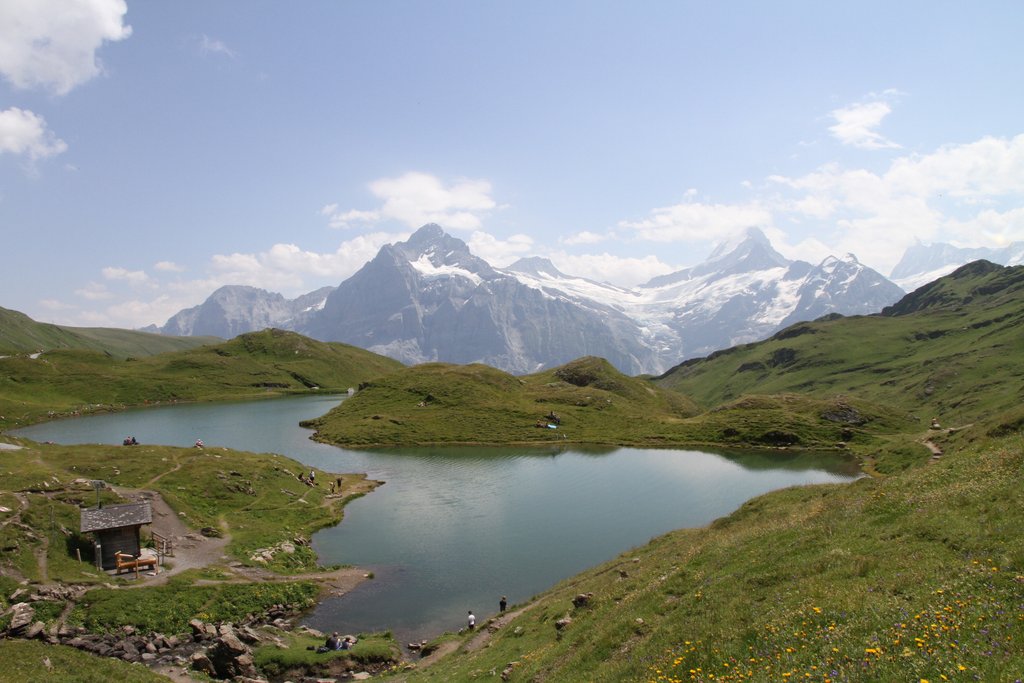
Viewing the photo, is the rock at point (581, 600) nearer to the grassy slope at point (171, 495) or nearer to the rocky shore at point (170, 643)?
the rocky shore at point (170, 643)

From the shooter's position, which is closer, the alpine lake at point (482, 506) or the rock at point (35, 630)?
the rock at point (35, 630)

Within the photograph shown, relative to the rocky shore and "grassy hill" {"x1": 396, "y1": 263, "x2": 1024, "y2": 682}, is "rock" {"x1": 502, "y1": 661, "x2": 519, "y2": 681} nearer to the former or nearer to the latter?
"grassy hill" {"x1": 396, "y1": 263, "x2": 1024, "y2": 682}

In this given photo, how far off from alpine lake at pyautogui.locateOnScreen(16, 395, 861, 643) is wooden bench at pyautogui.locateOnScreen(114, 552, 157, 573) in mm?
14951

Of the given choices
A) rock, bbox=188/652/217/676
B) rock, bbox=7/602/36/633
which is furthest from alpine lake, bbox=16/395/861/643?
rock, bbox=7/602/36/633

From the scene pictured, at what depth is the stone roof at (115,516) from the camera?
49.8 metres

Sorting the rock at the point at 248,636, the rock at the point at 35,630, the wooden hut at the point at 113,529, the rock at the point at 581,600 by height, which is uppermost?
the wooden hut at the point at 113,529

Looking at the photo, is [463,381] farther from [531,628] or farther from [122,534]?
[531,628]

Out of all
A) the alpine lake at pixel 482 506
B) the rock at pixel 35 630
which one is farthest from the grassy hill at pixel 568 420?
the rock at pixel 35 630

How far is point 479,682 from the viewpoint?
31359mm

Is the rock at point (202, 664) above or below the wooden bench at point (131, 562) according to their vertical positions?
below

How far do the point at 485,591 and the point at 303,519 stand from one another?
32306mm

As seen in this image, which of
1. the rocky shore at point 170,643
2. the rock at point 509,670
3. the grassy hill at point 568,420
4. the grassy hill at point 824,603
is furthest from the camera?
the grassy hill at point 568,420

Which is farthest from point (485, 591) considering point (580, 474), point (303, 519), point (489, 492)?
point (580, 474)

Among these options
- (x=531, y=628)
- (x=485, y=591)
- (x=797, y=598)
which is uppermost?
(x=797, y=598)
